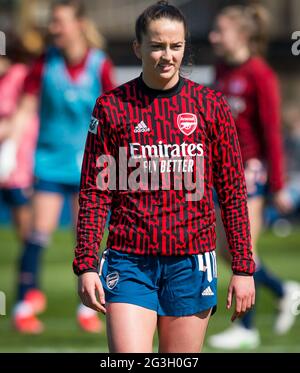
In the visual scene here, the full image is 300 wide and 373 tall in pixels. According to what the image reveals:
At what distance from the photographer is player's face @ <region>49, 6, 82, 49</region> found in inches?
351

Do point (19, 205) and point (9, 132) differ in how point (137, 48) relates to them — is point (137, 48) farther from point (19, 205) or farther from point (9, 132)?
point (19, 205)

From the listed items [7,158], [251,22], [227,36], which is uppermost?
[251,22]

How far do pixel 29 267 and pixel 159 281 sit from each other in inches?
184

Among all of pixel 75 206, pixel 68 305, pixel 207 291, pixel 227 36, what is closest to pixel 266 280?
pixel 75 206

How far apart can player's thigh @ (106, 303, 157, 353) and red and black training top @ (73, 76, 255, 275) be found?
0.22 metres

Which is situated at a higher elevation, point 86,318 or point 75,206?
point 75,206

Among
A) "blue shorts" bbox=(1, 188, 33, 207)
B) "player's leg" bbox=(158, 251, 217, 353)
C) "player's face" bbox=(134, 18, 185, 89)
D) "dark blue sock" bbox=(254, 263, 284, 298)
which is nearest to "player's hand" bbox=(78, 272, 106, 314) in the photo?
"player's leg" bbox=(158, 251, 217, 353)

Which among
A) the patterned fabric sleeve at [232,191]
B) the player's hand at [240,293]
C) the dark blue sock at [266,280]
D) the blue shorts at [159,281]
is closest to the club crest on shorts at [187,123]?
the patterned fabric sleeve at [232,191]

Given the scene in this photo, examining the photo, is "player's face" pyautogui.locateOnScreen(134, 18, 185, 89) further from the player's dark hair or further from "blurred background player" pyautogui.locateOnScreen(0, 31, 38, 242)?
"blurred background player" pyautogui.locateOnScreen(0, 31, 38, 242)

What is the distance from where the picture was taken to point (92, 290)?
185 inches

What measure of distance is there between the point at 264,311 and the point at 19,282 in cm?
229

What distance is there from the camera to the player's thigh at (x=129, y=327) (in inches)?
186
